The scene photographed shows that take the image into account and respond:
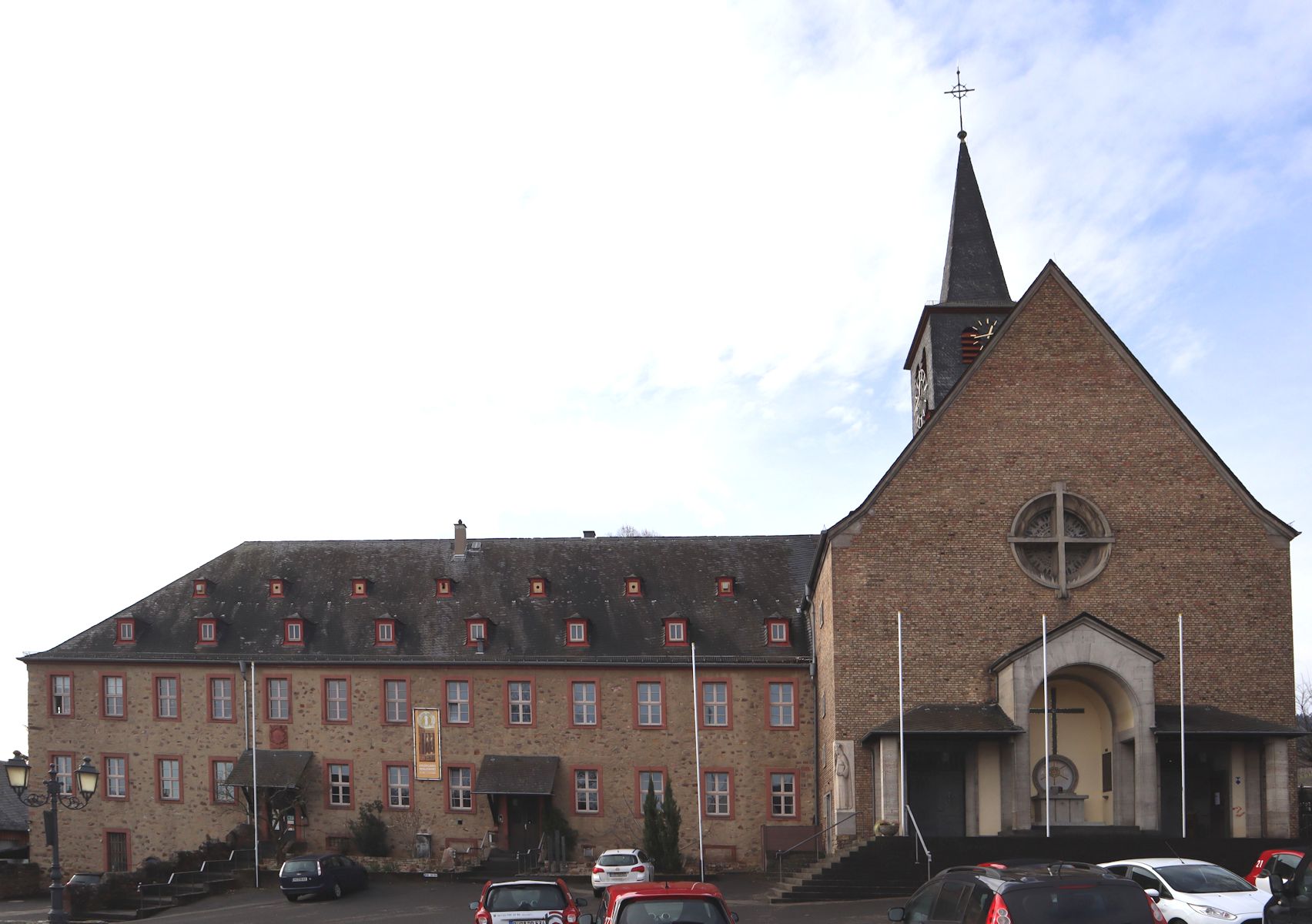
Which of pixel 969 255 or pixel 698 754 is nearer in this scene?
pixel 698 754

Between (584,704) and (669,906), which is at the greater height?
(669,906)

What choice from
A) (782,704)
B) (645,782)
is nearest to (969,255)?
(782,704)

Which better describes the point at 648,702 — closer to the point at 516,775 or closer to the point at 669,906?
the point at 516,775

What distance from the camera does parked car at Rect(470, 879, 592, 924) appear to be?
18047 millimetres

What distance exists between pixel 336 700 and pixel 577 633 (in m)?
7.43

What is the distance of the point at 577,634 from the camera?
39.3 m

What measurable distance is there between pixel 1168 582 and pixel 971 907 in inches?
824

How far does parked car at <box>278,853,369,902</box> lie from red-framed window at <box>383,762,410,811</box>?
600cm

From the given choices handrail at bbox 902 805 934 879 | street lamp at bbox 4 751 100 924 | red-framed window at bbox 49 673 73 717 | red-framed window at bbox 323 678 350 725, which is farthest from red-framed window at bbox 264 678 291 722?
handrail at bbox 902 805 934 879

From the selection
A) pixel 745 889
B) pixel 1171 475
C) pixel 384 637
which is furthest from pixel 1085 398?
pixel 384 637

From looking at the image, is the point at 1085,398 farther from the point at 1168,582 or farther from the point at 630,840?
the point at 630,840

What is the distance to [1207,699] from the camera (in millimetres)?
30219

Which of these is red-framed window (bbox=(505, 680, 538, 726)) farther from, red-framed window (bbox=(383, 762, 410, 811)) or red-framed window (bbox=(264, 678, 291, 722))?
red-framed window (bbox=(264, 678, 291, 722))

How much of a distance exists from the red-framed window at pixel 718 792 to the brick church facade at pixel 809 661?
79 mm
